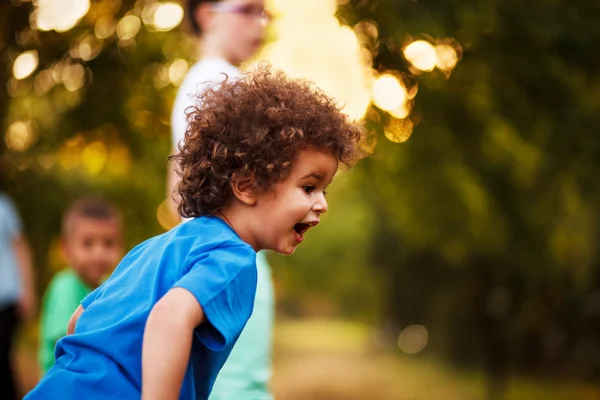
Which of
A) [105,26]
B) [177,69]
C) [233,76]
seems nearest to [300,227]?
[233,76]

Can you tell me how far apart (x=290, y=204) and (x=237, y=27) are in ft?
5.15

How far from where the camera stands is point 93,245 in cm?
529

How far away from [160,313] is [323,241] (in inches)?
1445

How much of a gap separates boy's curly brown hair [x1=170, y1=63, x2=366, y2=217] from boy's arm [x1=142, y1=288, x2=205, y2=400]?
1.50ft

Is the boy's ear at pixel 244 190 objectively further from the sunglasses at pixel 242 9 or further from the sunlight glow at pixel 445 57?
the sunlight glow at pixel 445 57

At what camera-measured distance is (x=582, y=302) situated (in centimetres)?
1762

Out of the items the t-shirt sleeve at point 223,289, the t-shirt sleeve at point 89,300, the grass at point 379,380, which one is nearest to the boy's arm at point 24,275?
the t-shirt sleeve at point 89,300

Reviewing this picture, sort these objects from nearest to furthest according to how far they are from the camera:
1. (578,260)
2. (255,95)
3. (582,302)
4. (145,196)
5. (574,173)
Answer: (255,95)
(574,173)
(145,196)
(578,260)
(582,302)

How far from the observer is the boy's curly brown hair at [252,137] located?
2441mm

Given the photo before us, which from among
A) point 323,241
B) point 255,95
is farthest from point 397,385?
point 323,241

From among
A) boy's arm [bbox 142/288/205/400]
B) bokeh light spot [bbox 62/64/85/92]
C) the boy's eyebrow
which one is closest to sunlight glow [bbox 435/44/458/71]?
bokeh light spot [bbox 62/64/85/92]

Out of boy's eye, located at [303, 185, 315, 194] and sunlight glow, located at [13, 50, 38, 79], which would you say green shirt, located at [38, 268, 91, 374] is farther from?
sunlight glow, located at [13, 50, 38, 79]

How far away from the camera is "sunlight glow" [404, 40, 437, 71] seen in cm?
654

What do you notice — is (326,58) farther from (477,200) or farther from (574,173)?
(574,173)
